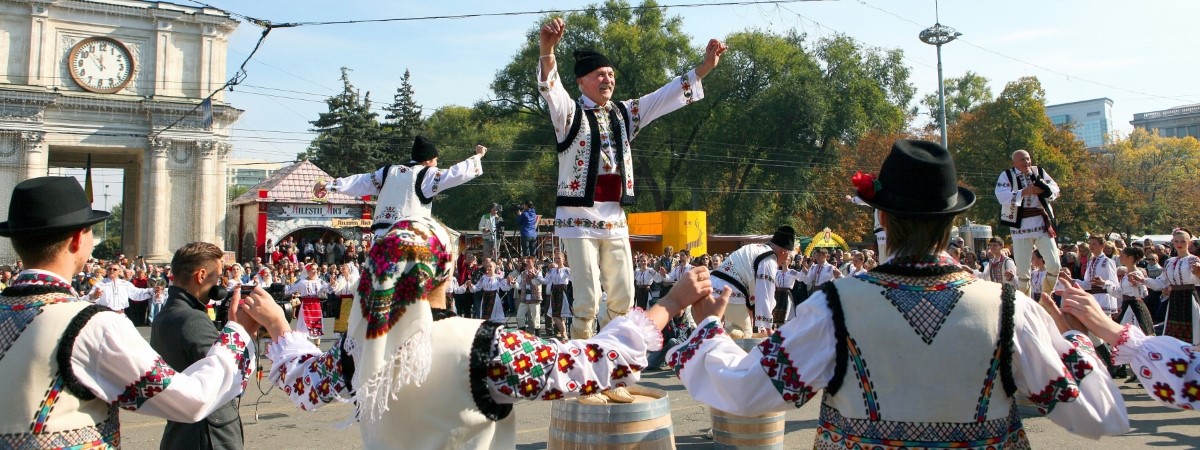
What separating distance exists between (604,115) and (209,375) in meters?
3.57

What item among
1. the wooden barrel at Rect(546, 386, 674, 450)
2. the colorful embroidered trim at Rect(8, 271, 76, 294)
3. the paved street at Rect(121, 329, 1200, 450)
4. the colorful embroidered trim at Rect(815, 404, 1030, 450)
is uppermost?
the colorful embroidered trim at Rect(8, 271, 76, 294)

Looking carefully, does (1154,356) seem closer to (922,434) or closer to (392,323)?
(922,434)

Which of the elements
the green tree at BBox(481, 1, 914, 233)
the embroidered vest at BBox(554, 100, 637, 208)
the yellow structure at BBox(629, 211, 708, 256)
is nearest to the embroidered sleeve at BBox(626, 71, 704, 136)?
the embroidered vest at BBox(554, 100, 637, 208)

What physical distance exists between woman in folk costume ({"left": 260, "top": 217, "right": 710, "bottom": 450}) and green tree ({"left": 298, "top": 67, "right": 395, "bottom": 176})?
5381cm

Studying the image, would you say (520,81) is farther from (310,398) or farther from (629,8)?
(310,398)

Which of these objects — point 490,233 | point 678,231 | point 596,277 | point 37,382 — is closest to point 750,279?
point 596,277

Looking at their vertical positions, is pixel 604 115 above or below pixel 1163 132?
below

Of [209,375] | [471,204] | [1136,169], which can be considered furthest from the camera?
[1136,169]

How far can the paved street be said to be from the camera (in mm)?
6852

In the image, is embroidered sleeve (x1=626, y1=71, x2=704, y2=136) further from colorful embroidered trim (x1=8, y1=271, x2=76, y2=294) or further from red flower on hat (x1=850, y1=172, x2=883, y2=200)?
colorful embroidered trim (x1=8, y1=271, x2=76, y2=294)

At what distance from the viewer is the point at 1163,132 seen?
393ft

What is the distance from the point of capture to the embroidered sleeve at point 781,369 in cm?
257

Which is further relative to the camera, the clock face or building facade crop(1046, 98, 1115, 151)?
building facade crop(1046, 98, 1115, 151)

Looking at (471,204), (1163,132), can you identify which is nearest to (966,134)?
(471,204)
